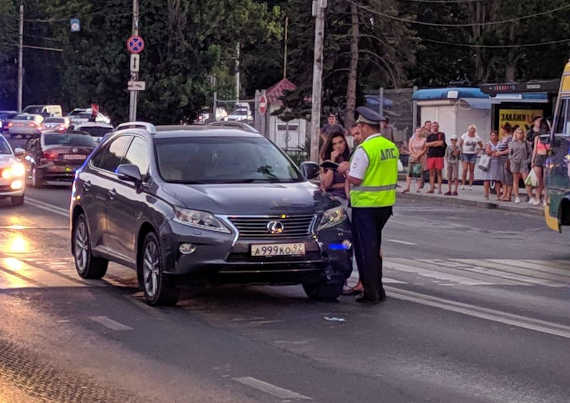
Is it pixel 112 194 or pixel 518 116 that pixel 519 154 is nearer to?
pixel 518 116

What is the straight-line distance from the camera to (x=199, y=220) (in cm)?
1112

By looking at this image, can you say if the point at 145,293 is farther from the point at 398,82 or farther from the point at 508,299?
the point at 398,82

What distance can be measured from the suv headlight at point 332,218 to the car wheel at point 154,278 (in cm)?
141

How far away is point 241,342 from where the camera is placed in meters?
9.68

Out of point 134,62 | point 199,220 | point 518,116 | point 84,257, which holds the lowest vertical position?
point 84,257

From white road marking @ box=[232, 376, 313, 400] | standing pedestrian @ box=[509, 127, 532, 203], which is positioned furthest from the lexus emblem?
standing pedestrian @ box=[509, 127, 532, 203]

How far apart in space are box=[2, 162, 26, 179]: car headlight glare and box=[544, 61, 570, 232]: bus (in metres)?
10.3

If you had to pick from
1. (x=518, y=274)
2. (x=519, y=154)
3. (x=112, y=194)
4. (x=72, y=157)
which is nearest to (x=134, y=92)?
(x=72, y=157)

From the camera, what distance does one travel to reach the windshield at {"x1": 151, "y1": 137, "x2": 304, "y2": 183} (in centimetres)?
1209

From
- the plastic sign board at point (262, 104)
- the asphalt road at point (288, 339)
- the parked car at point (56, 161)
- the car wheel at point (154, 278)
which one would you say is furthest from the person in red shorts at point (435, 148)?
the car wheel at point (154, 278)

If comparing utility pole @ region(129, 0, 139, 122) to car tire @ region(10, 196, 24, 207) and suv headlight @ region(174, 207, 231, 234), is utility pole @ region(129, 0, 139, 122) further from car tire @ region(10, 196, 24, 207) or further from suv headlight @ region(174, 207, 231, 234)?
suv headlight @ region(174, 207, 231, 234)

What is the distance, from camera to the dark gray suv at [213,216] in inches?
436

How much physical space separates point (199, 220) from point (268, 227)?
0.59 m

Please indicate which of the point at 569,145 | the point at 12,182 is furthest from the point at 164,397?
the point at 12,182
